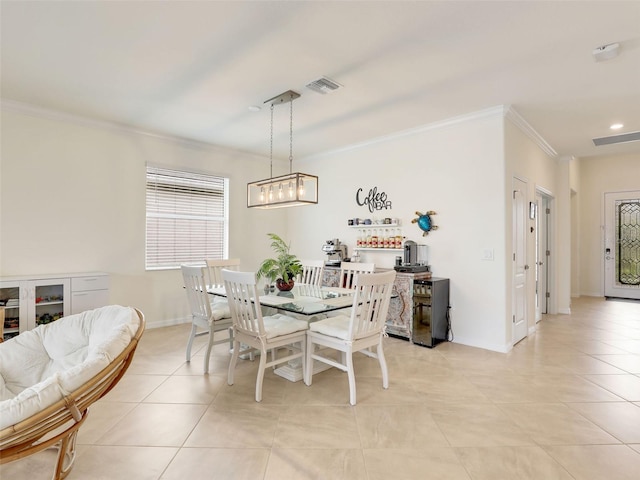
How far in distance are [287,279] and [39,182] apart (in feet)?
10.3

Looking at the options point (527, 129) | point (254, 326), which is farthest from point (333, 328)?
point (527, 129)

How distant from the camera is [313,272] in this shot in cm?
428

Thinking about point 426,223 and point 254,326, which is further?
point 426,223

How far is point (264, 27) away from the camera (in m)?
2.39

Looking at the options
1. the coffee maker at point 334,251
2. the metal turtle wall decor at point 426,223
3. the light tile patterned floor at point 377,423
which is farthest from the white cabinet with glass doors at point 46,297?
the metal turtle wall decor at point 426,223

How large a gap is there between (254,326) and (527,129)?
4215 mm

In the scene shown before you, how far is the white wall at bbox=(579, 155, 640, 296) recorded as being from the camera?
7041 mm

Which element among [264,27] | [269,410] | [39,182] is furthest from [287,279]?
[39,182]

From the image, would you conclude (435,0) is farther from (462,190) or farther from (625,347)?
(625,347)

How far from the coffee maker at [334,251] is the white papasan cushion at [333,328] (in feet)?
6.99

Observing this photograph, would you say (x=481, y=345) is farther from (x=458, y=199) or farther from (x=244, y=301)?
(x=244, y=301)

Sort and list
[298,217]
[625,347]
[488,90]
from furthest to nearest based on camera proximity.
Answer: [298,217] < [625,347] < [488,90]

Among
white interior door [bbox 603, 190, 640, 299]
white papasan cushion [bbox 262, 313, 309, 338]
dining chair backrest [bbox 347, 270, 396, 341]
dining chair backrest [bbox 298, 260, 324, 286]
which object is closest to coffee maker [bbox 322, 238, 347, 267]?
dining chair backrest [bbox 298, 260, 324, 286]

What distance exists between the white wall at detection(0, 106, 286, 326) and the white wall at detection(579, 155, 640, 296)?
7.82 m
